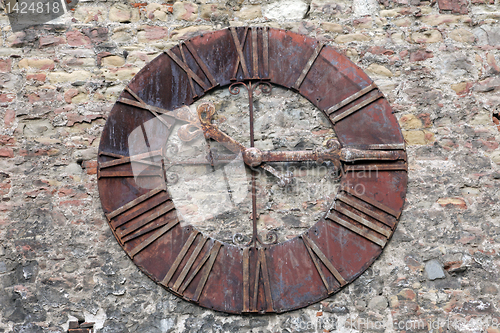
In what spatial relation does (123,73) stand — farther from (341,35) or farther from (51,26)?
(341,35)

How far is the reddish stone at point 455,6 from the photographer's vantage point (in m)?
3.49

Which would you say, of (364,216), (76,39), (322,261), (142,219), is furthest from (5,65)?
(364,216)

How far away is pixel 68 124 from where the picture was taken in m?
3.31

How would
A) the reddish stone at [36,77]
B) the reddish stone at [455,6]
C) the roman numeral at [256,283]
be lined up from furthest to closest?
the reddish stone at [455,6], the reddish stone at [36,77], the roman numeral at [256,283]

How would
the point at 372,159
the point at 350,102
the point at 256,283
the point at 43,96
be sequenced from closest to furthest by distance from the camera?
the point at 256,283 → the point at 372,159 → the point at 350,102 → the point at 43,96

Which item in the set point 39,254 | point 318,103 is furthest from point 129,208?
point 318,103

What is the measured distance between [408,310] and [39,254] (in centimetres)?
244

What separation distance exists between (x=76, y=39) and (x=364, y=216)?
239 centimetres

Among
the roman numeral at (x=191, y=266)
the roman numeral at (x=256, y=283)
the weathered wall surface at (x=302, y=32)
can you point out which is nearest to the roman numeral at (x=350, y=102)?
the weathered wall surface at (x=302, y=32)

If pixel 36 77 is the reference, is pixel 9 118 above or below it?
below

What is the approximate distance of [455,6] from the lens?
138 inches

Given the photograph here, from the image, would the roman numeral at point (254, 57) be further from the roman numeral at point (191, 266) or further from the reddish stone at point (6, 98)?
the reddish stone at point (6, 98)

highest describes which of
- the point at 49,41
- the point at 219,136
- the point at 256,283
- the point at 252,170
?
the point at 49,41

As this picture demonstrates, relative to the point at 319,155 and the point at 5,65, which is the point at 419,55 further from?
the point at 5,65
